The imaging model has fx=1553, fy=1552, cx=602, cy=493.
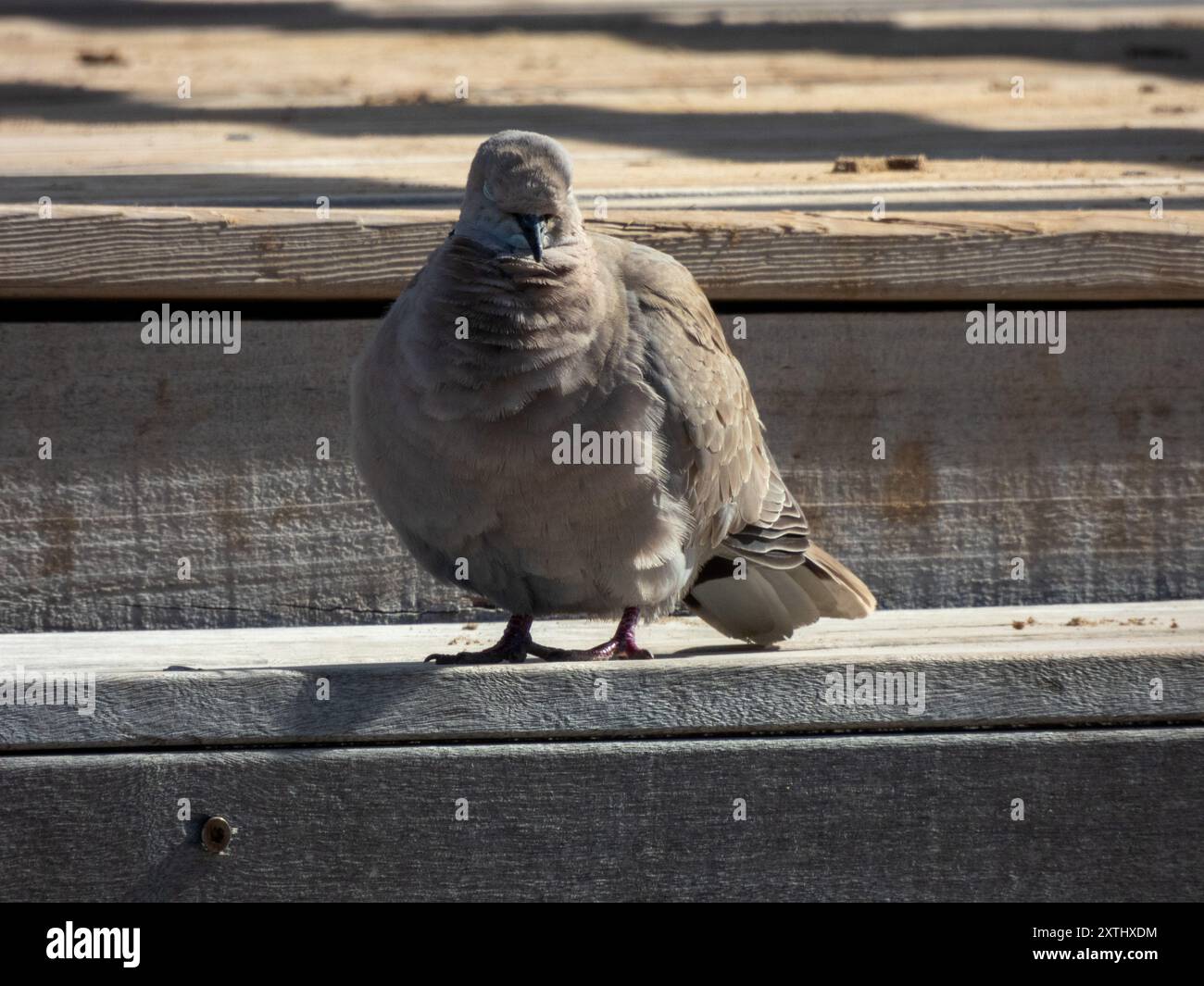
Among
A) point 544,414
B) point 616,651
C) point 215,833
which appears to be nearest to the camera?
point 215,833

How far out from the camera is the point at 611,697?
2469 millimetres

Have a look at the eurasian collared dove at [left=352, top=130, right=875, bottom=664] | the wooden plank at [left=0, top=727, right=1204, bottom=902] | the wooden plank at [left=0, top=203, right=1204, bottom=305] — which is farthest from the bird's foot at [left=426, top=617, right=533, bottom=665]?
the wooden plank at [left=0, top=203, right=1204, bottom=305]

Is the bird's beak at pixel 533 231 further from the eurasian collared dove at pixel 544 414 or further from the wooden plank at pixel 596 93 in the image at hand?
the wooden plank at pixel 596 93

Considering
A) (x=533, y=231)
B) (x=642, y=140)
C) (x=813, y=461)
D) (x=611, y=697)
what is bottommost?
(x=611, y=697)

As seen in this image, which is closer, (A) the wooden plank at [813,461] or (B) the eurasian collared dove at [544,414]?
(B) the eurasian collared dove at [544,414]

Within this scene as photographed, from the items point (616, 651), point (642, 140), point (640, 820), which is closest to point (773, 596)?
point (616, 651)

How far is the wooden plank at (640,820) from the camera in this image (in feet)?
7.92

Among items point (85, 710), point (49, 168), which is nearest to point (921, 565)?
point (85, 710)

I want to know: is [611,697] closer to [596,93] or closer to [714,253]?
[714,253]

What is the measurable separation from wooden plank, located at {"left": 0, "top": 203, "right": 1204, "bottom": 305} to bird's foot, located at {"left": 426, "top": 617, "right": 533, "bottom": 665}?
87cm

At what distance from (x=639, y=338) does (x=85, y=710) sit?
1.17 metres

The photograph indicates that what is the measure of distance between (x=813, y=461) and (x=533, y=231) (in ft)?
3.62

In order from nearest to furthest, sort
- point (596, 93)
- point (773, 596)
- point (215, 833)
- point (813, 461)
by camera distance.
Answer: point (215, 833) < point (773, 596) < point (813, 461) < point (596, 93)

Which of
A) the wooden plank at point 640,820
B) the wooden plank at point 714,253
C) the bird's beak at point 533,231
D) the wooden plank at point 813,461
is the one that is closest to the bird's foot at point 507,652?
the wooden plank at point 640,820
